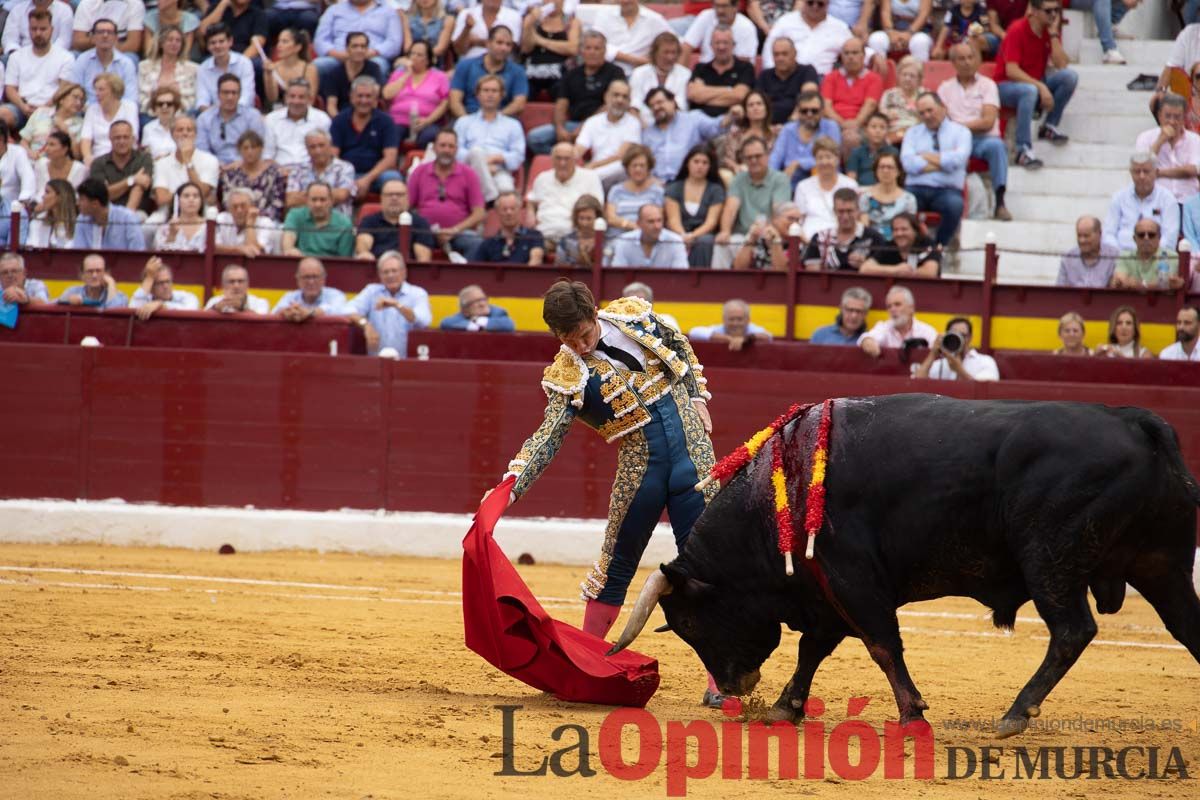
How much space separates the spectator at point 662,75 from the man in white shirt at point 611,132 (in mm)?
233

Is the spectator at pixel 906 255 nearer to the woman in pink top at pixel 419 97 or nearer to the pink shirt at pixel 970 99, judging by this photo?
the pink shirt at pixel 970 99

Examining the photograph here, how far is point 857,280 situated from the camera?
10062 mm

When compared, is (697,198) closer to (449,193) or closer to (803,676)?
(449,193)

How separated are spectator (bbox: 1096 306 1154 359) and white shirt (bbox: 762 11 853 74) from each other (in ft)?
11.6

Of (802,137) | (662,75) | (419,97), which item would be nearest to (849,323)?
(802,137)

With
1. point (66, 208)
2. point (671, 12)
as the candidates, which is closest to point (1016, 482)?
point (66, 208)

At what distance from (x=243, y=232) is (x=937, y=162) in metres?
4.77

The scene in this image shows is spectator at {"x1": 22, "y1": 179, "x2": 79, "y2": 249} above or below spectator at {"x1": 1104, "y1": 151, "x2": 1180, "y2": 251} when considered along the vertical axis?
below

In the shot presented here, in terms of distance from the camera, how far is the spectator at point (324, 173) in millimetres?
11484

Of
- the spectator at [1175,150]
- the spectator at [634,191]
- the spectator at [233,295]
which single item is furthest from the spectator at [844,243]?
the spectator at [233,295]

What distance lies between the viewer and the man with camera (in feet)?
31.0

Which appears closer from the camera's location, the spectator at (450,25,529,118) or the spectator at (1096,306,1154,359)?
the spectator at (1096,306,1154,359)

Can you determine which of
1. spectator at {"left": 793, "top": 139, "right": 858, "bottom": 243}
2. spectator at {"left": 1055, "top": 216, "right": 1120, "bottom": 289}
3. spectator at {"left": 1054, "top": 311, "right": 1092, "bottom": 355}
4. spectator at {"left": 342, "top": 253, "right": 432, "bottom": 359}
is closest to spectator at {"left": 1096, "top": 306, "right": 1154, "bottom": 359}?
spectator at {"left": 1054, "top": 311, "right": 1092, "bottom": 355}

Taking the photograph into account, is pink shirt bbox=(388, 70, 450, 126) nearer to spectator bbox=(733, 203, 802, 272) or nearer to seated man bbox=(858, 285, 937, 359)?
spectator bbox=(733, 203, 802, 272)
